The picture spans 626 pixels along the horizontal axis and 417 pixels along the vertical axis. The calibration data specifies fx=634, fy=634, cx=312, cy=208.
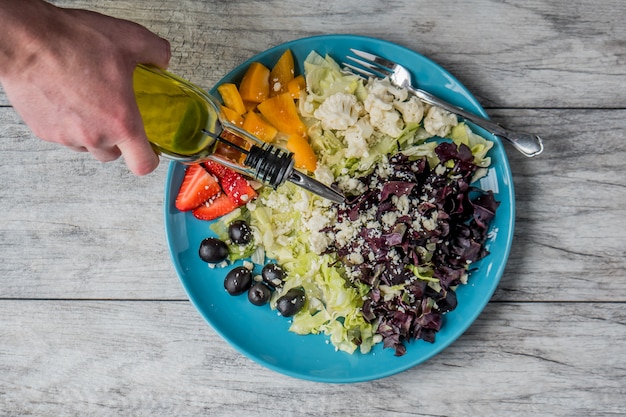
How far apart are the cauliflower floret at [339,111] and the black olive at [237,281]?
0.37 meters

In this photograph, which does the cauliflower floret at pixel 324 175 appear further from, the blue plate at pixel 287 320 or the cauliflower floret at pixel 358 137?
the blue plate at pixel 287 320

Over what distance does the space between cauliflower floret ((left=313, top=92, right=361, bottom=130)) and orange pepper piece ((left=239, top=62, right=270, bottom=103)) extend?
0.13m

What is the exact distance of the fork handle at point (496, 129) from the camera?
137 centimetres

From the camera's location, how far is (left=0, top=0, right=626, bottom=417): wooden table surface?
149cm

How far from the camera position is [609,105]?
149 centimetres

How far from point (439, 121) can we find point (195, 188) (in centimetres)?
55

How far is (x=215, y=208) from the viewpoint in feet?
4.68

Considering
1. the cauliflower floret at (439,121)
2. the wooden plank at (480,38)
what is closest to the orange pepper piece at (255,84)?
the wooden plank at (480,38)

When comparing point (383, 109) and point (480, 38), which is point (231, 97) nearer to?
point (383, 109)

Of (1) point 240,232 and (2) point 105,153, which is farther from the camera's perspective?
(1) point 240,232

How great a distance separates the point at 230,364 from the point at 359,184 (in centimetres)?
54

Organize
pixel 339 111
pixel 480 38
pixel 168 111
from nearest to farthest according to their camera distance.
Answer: pixel 168 111 < pixel 339 111 < pixel 480 38

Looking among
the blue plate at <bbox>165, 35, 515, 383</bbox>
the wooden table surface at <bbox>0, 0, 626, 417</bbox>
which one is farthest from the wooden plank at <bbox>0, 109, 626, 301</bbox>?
the blue plate at <bbox>165, 35, 515, 383</bbox>

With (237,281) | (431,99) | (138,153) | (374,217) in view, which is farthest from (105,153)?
(431,99)
